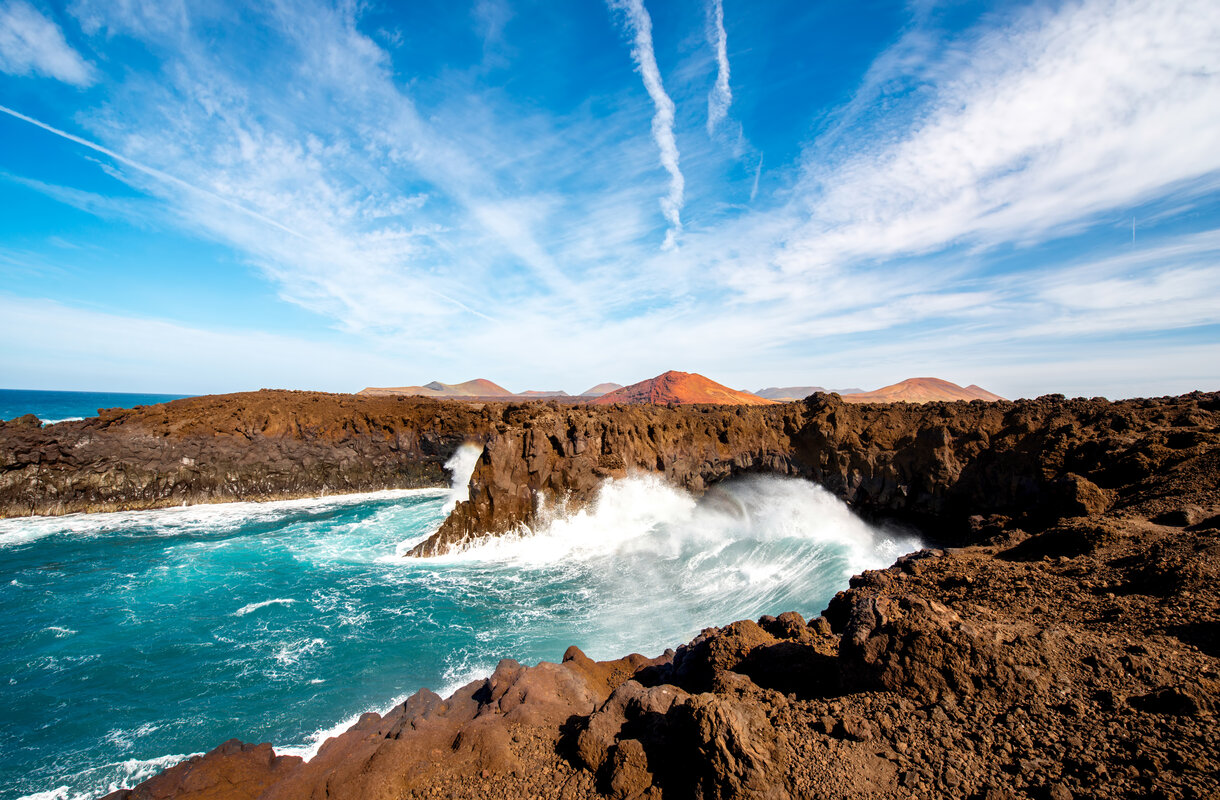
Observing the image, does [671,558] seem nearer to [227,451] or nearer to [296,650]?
[296,650]

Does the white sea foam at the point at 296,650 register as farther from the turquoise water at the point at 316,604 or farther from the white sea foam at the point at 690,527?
the white sea foam at the point at 690,527

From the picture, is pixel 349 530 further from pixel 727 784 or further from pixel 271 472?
pixel 727 784

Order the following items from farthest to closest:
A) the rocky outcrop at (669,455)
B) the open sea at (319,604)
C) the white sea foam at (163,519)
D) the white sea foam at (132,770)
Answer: the white sea foam at (163,519) < the rocky outcrop at (669,455) < the open sea at (319,604) < the white sea foam at (132,770)

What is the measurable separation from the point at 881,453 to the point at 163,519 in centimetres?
2970

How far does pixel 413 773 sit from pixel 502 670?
1.64 m

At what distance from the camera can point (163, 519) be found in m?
21.1

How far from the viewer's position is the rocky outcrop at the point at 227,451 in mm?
21578

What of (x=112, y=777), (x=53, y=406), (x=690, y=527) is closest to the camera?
(x=112, y=777)

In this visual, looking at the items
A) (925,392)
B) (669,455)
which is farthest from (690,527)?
(925,392)

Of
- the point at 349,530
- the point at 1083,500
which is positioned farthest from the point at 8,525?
the point at 1083,500

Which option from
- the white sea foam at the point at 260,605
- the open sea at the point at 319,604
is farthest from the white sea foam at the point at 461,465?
the white sea foam at the point at 260,605

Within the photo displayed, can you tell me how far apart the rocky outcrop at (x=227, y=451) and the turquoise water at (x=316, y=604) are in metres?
1.69

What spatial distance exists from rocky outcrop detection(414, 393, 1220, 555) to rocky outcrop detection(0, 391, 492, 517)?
454 inches

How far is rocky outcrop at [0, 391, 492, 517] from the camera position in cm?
2158
